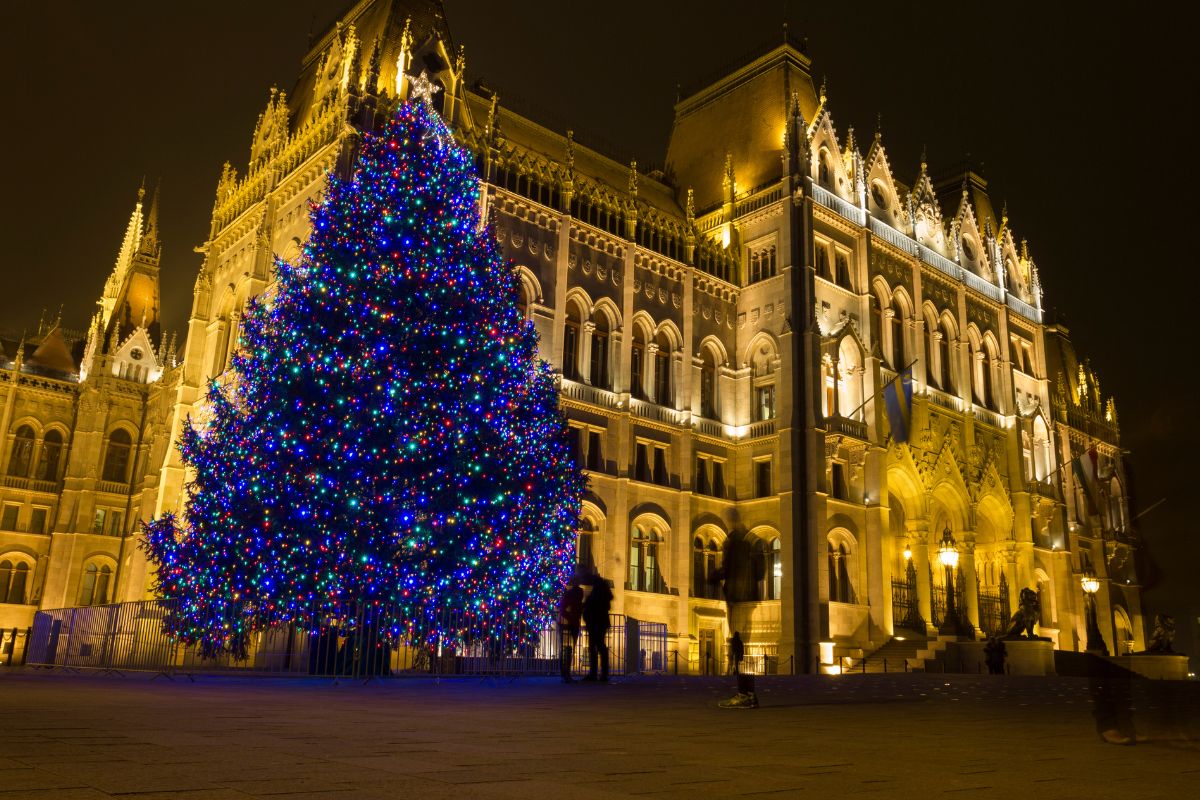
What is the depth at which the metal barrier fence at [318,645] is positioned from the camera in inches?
630

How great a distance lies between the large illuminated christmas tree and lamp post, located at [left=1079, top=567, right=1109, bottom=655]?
28575mm

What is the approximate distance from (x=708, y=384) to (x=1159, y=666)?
17.5 m

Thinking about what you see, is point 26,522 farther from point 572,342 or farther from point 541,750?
point 541,750

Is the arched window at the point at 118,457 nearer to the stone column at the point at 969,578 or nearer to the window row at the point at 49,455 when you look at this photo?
the window row at the point at 49,455

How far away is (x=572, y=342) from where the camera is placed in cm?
3262

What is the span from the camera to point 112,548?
1741 inches

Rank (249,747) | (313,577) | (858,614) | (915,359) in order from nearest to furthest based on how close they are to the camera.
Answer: (249,747), (313,577), (858,614), (915,359)

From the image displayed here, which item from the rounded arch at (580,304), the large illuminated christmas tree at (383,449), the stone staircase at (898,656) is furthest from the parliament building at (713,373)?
the large illuminated christmas tree at (383,449)

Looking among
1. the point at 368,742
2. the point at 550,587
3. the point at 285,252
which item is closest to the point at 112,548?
the point at 285,252

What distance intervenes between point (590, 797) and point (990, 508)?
1675 inches

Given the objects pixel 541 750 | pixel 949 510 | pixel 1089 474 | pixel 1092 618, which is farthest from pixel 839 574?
pixel 541 750

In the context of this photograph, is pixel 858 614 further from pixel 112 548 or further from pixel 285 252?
pixel 112 548

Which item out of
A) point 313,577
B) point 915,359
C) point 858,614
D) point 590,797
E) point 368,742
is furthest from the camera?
point 915,359

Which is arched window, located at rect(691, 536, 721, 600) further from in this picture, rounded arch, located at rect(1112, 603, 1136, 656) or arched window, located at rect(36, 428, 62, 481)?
arched window, located at rect(36, 428, 62, 481)
